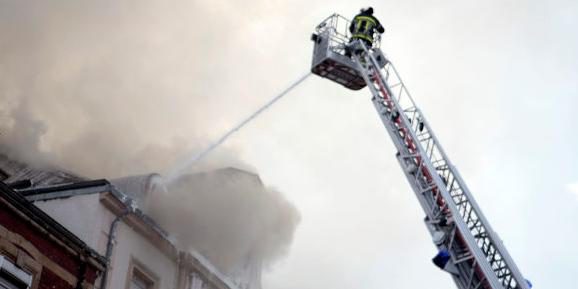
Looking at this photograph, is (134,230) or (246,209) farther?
(246,209)

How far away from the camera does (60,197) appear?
19156mm

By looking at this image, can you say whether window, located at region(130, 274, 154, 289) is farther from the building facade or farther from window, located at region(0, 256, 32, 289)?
window, located at region(0, 256, 32, 289)

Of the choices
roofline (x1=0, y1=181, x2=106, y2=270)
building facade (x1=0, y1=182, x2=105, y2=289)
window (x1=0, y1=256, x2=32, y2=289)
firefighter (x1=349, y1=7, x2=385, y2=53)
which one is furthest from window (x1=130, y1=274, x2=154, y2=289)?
firefighter (x1=349, y1=7, x2=385, y2=53)

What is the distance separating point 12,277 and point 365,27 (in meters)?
10.2

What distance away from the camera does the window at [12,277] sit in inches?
614

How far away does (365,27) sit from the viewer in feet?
69.9

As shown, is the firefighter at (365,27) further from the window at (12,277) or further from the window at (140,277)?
the window at (12,277)

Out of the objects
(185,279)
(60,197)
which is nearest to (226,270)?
(185,279)

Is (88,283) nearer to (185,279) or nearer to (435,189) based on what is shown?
(185,279)

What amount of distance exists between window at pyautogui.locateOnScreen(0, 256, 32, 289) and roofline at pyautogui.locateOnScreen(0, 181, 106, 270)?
0.99 metres

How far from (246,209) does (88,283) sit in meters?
7.73

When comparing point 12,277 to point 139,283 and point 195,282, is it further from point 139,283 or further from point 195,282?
point 195,282

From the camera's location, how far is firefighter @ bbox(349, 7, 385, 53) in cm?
2123

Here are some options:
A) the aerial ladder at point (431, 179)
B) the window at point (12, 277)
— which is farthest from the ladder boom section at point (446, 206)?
the window at point (12, 277)
